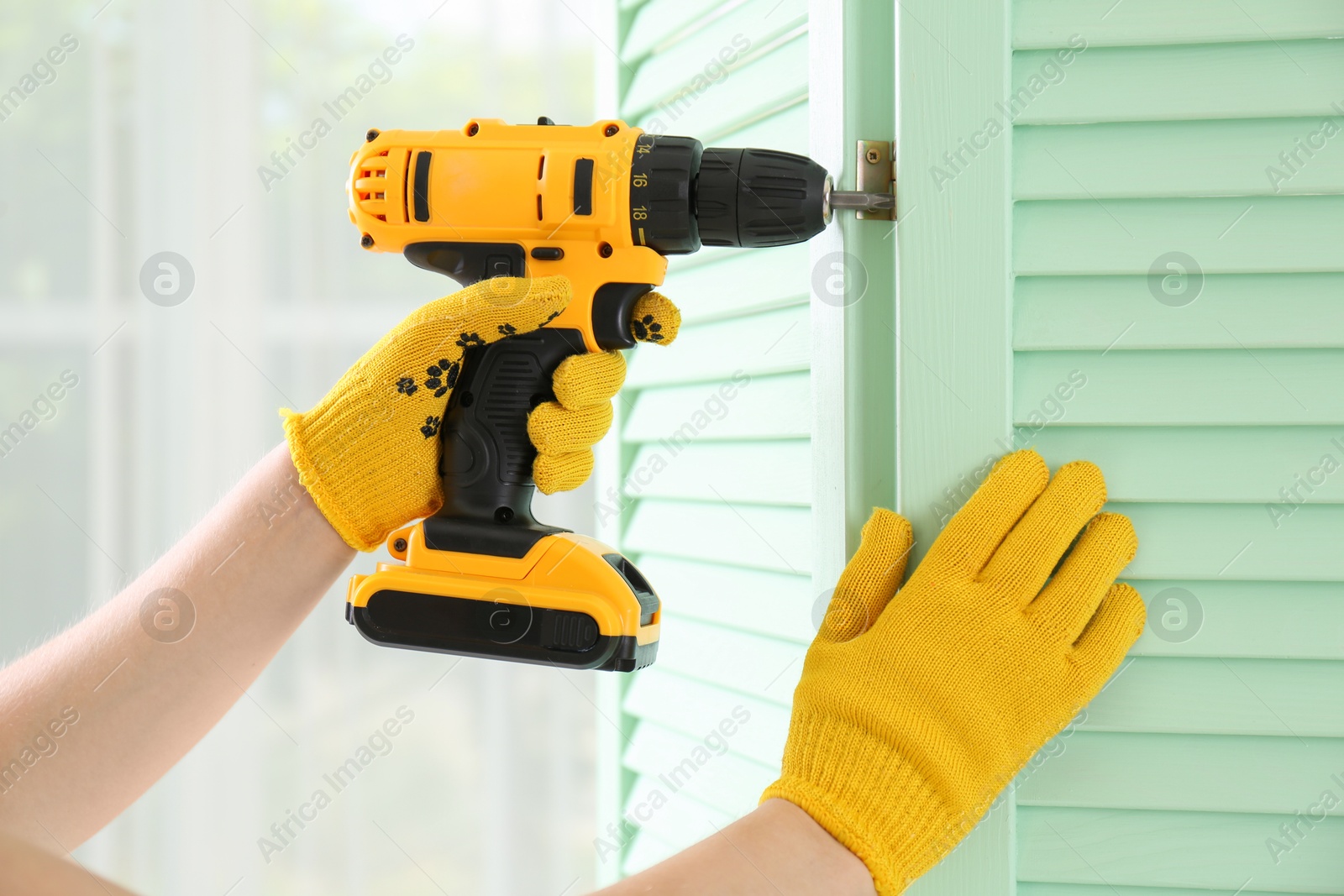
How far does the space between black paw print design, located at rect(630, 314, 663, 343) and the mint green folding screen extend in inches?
6.6

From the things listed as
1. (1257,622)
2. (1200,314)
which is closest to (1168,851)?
Result: (1257,622)

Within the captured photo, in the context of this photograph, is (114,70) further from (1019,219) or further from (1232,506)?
(1232,506)

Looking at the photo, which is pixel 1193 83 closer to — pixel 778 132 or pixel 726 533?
pixel 778 132

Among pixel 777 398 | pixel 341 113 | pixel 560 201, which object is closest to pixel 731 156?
pixel 560 201

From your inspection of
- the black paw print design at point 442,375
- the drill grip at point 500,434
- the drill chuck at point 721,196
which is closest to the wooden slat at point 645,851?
the drill grip at point 500,434

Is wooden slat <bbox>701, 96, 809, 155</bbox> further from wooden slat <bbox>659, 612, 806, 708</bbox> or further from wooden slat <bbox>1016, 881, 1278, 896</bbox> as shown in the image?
wooden slat <bbox>1016, 881, 1278, 896</bbox>

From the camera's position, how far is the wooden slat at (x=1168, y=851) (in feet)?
2.05

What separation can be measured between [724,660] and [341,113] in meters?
0.98

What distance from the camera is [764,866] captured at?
0.55m

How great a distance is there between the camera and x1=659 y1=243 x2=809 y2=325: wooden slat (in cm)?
82

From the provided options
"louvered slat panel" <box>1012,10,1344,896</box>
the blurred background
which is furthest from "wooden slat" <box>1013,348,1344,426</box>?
the blurred background

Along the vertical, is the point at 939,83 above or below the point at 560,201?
above

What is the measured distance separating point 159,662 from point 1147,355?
34.8 inches

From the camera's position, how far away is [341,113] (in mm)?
1221
